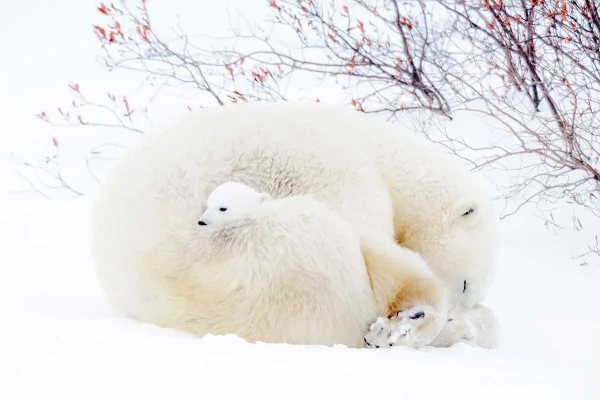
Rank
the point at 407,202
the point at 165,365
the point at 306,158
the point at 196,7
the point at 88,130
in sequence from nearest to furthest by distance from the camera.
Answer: the point at 165,365
the point at 306,158
the point at 407,202
the point at 88,130
the point at 196,7

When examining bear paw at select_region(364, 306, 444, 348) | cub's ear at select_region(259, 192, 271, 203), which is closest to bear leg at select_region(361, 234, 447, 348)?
bear paw at select_region(364, 306, 444, 348)

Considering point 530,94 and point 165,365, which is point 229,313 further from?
point 530,94

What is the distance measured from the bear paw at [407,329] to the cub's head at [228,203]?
63 cm

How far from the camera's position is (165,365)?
1.73m

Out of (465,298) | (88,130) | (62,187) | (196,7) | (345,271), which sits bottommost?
(465,298)

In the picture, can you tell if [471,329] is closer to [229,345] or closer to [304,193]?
[304,193]

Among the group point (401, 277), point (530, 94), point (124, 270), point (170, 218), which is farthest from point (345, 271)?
point (530, 94)

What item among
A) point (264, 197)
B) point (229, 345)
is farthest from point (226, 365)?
point (264, 197)

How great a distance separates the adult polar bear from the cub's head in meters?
0.13

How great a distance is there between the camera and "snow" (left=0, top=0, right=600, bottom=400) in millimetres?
1626

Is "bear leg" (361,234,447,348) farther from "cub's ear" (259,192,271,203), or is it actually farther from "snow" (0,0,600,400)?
"cub's ear" (259,192,271,203)

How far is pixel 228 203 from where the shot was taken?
2379 millimetres

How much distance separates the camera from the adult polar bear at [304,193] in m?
2.46

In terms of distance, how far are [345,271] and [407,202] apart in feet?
2.23
